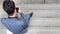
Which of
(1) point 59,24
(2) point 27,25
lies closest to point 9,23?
(2) point 27,25

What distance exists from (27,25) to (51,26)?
0.24 meters

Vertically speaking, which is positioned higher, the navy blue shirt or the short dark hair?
the short dark hair

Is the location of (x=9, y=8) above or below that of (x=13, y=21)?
above

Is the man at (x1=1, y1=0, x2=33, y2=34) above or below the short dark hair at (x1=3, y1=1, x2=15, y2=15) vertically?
below

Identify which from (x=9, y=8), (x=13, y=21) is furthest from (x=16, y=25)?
(x=9, y=8)

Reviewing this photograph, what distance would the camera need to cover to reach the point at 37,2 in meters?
2.38

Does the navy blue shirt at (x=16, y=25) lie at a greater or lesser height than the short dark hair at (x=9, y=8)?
lesser

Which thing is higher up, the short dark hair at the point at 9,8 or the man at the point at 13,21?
the short dark hair at the point at 9,8

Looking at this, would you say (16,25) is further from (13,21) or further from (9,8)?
(9,8)

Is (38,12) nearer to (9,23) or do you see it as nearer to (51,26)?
(51,26)

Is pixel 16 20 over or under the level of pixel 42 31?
over

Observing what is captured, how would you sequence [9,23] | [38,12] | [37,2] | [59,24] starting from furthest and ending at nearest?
[37,2] < [38,12] < [59,24] < [9,23]

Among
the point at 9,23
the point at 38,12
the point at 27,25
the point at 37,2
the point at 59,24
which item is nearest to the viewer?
the point at 9,23

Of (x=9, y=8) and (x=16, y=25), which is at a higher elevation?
(x=9, y=8)
